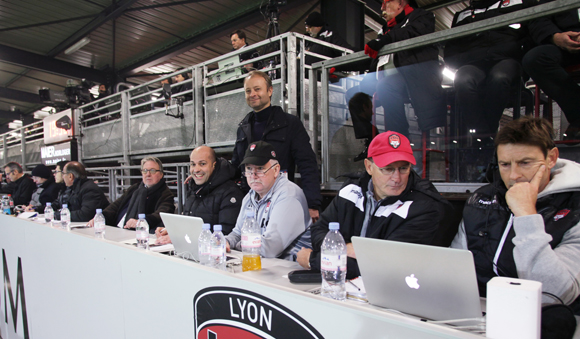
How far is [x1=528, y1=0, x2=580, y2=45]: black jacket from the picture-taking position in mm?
1851

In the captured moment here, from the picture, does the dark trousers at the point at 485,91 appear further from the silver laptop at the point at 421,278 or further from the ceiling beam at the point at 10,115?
the ceiling beam at the point at 10,115

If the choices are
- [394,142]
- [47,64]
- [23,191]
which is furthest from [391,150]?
[47,64]

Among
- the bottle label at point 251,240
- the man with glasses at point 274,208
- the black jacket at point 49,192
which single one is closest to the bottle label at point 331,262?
the bottle label at point 251,240

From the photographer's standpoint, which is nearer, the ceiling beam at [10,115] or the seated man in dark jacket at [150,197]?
the seated man in dark jacket at [150,197]

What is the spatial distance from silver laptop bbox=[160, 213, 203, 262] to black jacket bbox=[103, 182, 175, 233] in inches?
61.9

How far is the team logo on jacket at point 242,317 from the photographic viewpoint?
109cm

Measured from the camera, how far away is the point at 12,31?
7.89m

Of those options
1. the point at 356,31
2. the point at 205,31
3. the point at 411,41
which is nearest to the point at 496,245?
the point at 411,41

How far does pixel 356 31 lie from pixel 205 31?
12.9 ft

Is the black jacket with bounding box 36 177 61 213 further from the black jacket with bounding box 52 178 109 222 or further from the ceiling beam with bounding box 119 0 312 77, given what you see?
the ceiling beam with bounding box 119 0 312 77

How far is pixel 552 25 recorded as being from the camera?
6.26ft

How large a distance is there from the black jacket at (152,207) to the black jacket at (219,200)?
2.05 feet

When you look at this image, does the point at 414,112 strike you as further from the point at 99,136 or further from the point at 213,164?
the point at 99,136

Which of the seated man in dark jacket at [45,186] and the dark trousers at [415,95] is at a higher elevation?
the dark trousers at [415,95]
